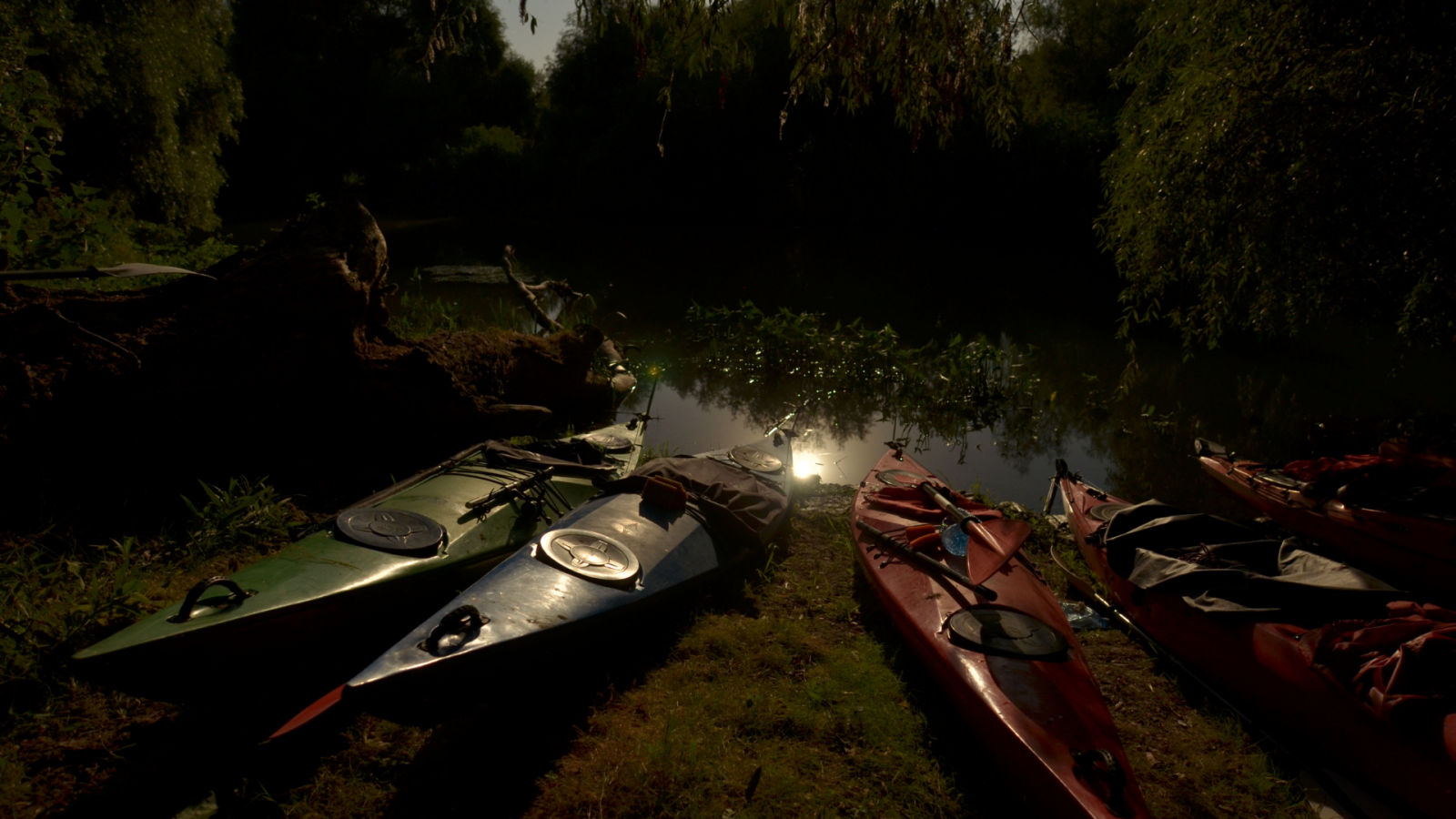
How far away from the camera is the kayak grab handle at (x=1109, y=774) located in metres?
2.18

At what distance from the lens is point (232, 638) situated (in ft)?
8.32

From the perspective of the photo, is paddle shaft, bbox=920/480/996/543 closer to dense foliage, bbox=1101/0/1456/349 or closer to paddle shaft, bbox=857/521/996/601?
paddle shaft, bbox=857/521/996/601

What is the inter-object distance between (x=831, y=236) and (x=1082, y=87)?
7.55 m

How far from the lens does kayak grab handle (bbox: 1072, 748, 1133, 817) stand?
2.18 meters

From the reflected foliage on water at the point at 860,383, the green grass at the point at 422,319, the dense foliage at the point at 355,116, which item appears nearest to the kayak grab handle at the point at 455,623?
the reflected foliage on water at the point at 860,383

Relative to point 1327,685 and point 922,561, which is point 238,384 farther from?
point 1327,685

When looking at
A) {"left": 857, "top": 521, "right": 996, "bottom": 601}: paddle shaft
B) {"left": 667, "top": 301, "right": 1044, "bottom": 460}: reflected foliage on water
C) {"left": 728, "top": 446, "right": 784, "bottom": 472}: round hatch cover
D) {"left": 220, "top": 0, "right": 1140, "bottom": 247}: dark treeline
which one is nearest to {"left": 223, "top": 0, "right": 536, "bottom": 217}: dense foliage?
{"left": 220, "top": 0, "right": 1140, "bottom": 247}: dark treeline

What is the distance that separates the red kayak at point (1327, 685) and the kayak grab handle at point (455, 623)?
3.06 m

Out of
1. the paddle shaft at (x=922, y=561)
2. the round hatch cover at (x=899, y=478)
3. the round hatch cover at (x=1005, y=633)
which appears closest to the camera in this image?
the round hatch cover at (x=1005, y=633)

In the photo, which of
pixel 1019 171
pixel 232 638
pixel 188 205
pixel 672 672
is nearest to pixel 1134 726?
pixel 672 672

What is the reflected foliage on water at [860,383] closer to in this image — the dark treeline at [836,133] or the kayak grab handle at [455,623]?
the dark treeline at [836,133]

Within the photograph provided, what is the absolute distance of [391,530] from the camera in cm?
325

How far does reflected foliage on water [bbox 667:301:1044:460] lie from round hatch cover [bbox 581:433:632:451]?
227 cm

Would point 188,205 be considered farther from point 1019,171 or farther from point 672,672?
point 1019,171
